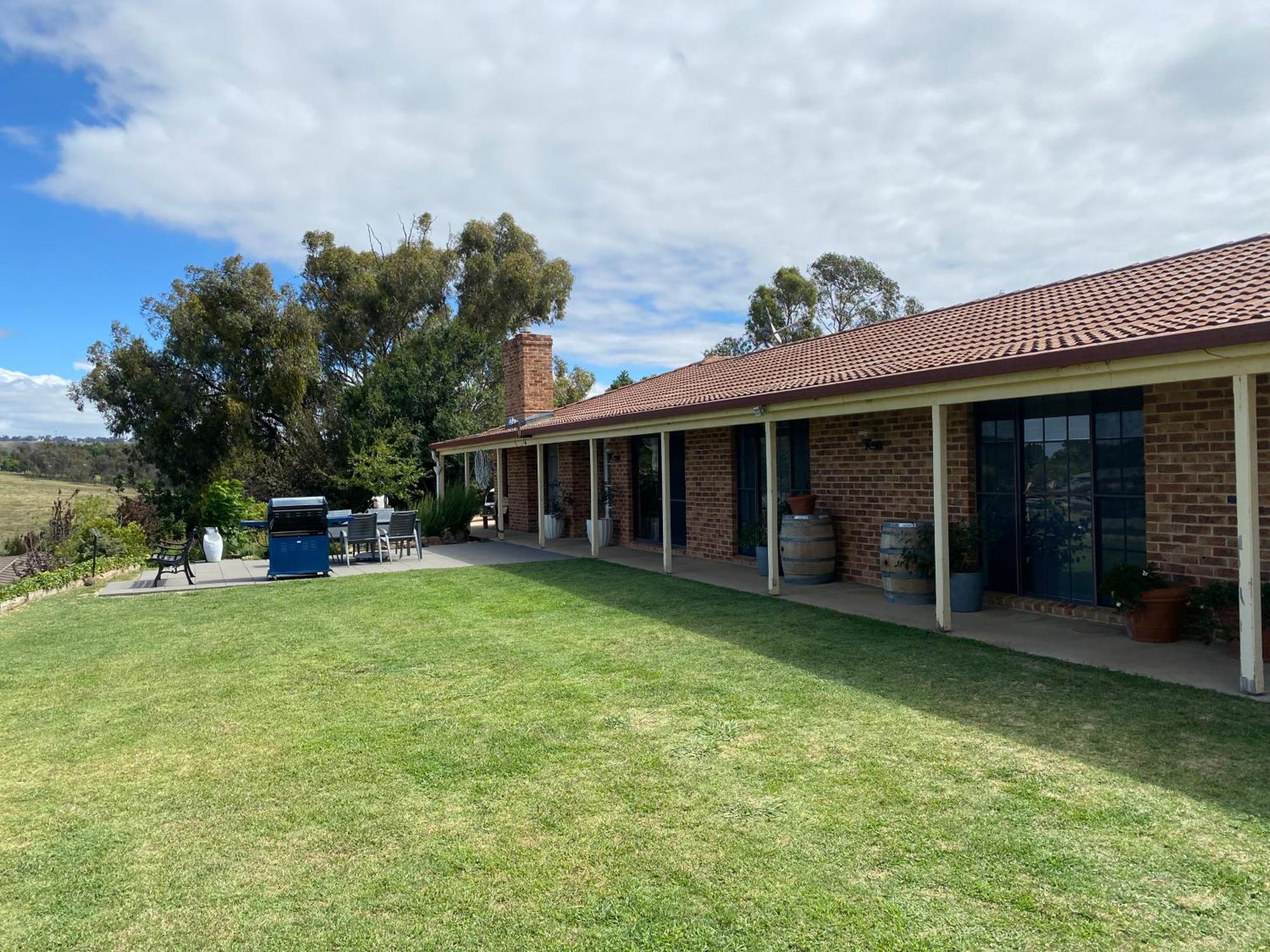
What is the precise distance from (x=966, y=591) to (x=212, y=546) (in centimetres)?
1293

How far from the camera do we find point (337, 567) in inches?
548

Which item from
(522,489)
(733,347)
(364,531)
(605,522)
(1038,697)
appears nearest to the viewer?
(1038,697)

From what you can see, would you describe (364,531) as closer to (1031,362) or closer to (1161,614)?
(1031,362)

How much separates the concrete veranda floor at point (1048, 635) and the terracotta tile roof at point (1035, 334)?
2.20 metres

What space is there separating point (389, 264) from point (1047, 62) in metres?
25.1

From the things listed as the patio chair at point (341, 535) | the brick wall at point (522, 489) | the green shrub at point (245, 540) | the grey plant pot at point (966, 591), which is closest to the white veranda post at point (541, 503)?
the brick wall at point (522, 489)

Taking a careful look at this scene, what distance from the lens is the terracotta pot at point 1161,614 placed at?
6508 mm

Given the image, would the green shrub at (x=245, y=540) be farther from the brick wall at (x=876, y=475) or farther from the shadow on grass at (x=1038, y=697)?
the brick wall at (x=876, y=475)

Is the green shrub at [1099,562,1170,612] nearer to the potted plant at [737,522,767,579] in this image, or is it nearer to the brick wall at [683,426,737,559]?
the potted plant at [737,522,767,579]

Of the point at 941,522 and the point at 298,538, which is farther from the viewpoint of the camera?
the point at 298,538

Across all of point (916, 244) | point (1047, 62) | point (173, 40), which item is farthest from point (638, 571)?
point (916, 244)

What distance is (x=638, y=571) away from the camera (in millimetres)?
12117

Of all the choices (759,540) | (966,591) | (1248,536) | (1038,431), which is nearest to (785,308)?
(759,540)

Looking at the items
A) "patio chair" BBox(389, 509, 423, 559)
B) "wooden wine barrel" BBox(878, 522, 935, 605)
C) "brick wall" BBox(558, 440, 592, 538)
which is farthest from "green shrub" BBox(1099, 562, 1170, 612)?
"brick wall" BBox(558, 440, 592, 538)
